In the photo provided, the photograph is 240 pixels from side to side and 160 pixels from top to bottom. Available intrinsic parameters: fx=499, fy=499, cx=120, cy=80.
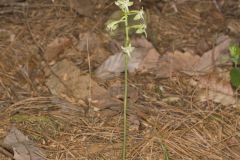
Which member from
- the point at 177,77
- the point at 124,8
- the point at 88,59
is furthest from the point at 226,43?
the point at 124,8

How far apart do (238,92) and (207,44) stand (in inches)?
20.3

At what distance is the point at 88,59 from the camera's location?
9.38 ft

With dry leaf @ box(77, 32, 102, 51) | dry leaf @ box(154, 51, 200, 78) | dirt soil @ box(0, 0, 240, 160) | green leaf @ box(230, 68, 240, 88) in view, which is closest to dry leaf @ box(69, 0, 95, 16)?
dirt soil @ box(0, 0, 240, 160)

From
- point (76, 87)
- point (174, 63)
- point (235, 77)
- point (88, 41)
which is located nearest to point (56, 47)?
point (88, 41)

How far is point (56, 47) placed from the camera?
2.99 m

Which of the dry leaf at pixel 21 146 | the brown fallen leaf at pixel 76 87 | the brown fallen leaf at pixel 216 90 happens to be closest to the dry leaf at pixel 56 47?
the brown fallen leaf at pixel 76 87

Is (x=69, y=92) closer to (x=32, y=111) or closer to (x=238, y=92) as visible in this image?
(x=32, y=111)

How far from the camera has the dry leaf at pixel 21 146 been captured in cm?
218

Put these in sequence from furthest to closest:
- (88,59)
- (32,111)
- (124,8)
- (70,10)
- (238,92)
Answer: (70,10) < (88,59) < (238,92) < (32,111) < (124,8)

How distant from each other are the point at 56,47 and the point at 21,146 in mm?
904

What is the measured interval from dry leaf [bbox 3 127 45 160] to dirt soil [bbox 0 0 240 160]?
30 mm

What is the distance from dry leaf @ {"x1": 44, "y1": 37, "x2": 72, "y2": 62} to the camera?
2939 millimetres

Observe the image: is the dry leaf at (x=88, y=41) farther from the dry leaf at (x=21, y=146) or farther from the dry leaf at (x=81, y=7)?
the dry leaf at (x=21, y=146)

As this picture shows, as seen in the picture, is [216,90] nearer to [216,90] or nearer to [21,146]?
[216,90]
